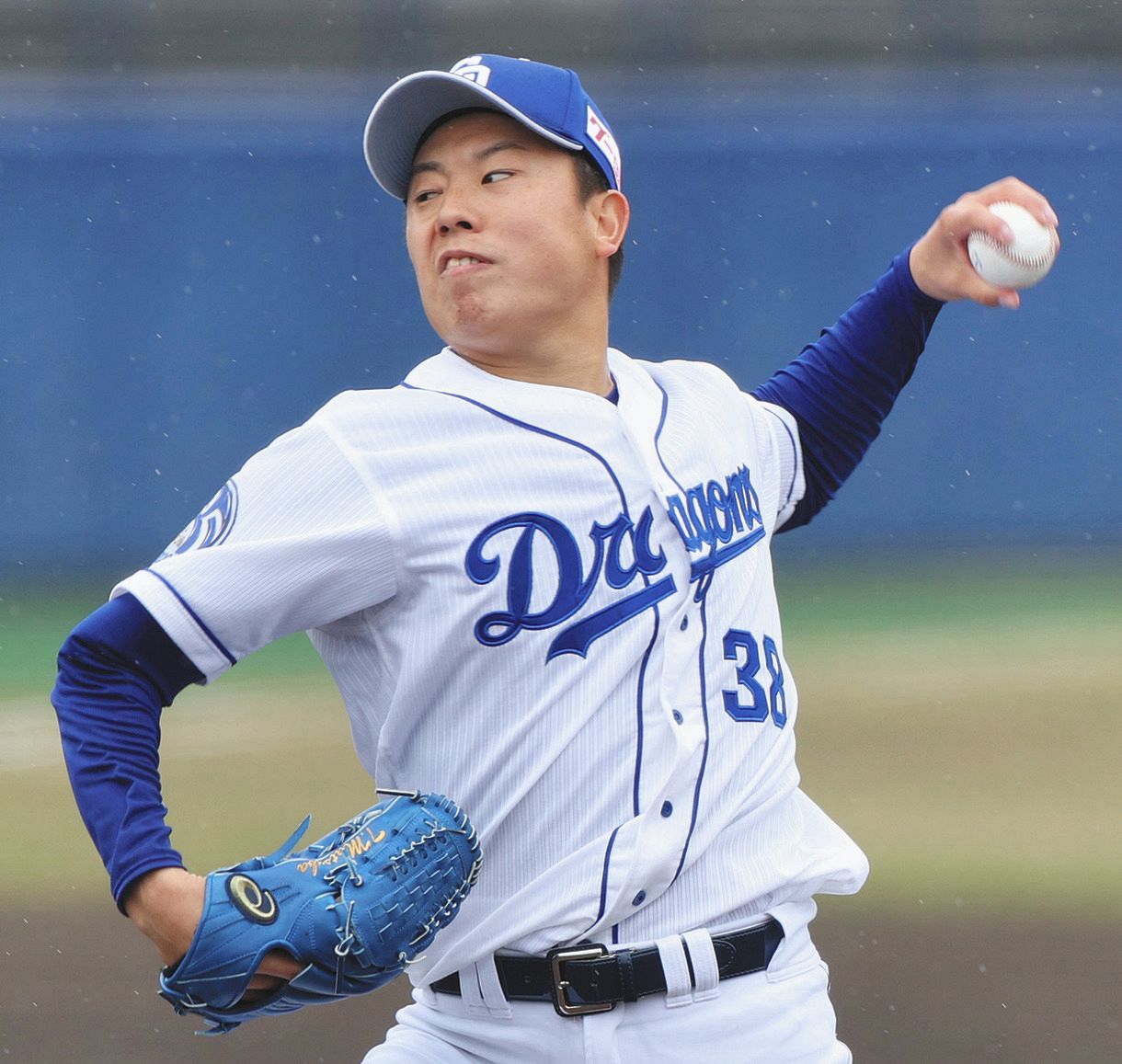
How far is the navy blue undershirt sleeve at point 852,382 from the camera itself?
1660mm

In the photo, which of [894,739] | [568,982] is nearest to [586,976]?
[568,982]

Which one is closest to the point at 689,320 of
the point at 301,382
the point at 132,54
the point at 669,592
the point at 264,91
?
the point at 301,382

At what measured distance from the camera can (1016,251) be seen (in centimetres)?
148

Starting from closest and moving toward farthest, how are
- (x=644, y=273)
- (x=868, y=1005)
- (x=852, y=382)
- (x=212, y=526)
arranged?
(x=212, y=526) < (x=852, y=382) < (x=868, y=1005) < (x=644, y=273)

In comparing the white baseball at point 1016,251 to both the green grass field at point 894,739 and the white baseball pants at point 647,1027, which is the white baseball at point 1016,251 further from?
the green grass field at point 894,739

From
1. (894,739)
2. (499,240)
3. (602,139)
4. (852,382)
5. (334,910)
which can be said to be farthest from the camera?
(894,739)

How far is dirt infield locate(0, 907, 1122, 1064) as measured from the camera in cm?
285

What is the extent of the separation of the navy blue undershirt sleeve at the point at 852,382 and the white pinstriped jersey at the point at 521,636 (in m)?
0.33

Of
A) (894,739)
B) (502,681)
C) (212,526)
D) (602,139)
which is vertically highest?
(602,139)

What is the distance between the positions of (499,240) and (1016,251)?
516 mm

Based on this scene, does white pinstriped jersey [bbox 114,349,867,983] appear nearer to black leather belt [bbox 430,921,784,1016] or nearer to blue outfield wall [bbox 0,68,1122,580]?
black leather belt [bbox 430,921,784,1016]

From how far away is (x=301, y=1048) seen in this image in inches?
114

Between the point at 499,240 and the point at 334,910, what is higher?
the point at 499,240

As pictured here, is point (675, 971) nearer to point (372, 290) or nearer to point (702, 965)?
point (702, 965)
